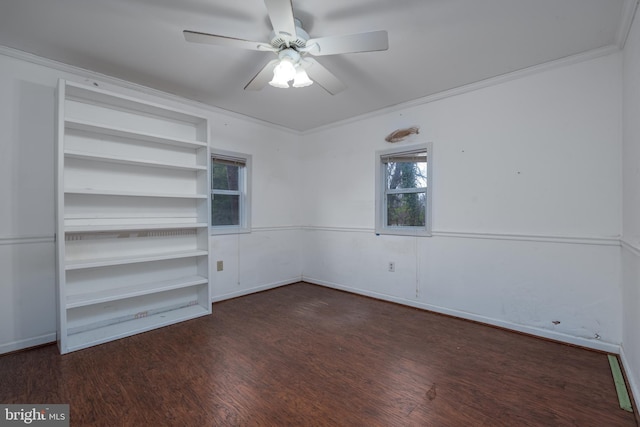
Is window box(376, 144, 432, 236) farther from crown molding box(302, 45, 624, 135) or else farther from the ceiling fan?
the ceiling fan

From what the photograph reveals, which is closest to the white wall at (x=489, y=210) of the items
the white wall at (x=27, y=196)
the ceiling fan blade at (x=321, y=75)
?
the white wall at (x=27, y=196)

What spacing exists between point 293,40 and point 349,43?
39 centimetres

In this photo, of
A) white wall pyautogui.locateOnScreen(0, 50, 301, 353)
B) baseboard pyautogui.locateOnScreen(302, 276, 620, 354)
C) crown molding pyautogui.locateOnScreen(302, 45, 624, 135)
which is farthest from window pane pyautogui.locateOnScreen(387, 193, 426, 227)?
white wall pyautogui.locateOnScreen(0, 50, 301, 353)

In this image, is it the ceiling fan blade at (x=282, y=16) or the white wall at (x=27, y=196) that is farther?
the white wall at (x=27, y=196)

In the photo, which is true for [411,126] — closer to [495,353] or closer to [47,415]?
[495,353]

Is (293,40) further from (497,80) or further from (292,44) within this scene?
(497,80)

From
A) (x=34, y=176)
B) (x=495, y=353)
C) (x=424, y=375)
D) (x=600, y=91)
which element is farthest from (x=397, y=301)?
(x=34, y=176)

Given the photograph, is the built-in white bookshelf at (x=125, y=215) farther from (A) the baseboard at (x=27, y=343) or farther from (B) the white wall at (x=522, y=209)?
(B) the white wall at (x=522, y=209)

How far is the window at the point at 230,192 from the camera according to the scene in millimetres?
3764

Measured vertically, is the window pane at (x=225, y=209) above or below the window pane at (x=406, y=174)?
below

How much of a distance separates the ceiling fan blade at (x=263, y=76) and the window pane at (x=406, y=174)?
1.99m

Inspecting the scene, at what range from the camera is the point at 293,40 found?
1972 mm

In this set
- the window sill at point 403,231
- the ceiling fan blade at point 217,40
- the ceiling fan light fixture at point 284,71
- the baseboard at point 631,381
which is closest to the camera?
the baseboard at point 631,381

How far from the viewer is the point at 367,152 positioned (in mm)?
3930
